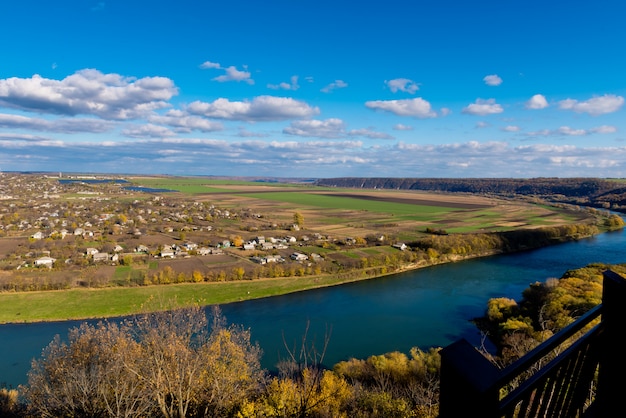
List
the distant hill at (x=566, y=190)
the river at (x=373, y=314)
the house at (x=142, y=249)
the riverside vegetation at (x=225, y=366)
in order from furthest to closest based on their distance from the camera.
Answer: the distant hill at (x=566, y=190), the house at (x=142, y=249), the river at (x=373, y=314), the riverside vegetation at (x=225, y=366)

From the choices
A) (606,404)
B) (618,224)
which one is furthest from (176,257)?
(618,224)

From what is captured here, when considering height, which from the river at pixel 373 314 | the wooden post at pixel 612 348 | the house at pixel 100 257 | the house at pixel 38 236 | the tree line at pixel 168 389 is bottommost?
the river at pixel 373 314

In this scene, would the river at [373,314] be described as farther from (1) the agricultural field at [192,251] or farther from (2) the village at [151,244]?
(2) the village at [151,244]

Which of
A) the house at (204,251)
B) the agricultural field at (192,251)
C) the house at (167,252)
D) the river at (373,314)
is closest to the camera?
the river at (373,314)

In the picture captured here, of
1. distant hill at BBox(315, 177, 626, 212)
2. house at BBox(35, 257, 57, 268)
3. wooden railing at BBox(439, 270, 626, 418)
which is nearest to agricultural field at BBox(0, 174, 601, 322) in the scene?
house at BBox(35, 257, 57, 268)

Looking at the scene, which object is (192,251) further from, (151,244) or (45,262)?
(45,262)

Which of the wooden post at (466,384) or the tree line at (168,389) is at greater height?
the wooden post at (466,384)

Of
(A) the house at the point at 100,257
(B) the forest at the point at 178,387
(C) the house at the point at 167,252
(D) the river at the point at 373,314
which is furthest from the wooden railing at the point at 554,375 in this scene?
(A) the house at the point at 100,257

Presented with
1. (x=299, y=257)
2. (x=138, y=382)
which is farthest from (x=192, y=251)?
(x=138, y=382)

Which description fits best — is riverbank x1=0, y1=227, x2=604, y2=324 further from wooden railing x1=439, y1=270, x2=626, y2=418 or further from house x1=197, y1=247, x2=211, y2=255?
wooden railing x1=439, y1=270, x2=626, y2=418
